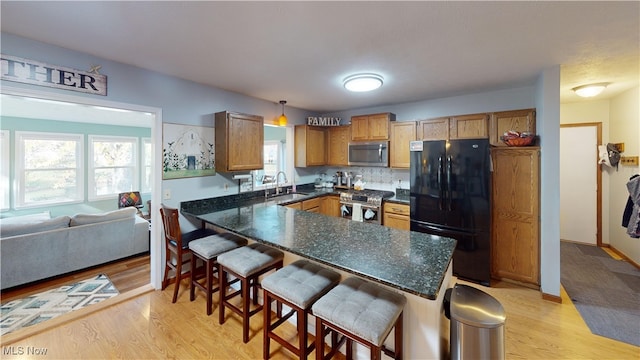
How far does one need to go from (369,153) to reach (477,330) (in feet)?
10.1

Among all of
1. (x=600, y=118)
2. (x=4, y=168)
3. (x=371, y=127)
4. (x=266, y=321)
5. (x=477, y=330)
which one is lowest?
(x=266, y=321)

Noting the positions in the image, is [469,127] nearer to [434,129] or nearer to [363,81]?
[434,129]

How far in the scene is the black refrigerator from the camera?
2926mm

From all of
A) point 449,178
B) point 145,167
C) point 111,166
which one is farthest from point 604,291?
point 111,166

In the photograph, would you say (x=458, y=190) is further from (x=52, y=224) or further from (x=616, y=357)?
(x=52, y=224)

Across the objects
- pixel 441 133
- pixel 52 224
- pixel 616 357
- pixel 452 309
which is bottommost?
pixel 616 357

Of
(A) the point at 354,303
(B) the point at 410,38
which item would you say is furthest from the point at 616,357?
(B) the point at 410,38

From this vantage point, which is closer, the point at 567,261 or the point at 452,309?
the point at 452,309

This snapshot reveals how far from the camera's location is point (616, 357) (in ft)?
6.21

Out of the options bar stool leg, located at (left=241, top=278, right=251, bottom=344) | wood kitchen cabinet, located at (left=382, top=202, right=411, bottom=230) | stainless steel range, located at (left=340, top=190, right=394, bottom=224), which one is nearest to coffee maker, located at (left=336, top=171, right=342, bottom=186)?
stainless steel range, located at (left=340, top=190, right=394, bottom=224)

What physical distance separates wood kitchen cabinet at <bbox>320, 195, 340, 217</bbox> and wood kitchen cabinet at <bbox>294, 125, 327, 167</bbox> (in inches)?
28.0

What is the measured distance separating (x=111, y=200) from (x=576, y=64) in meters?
8.26

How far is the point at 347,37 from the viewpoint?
1.92 m

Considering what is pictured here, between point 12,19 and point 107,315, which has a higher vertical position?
point 12,19
